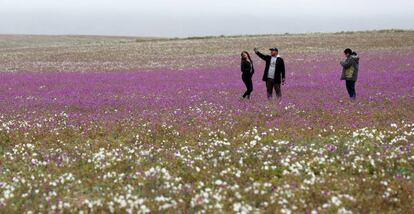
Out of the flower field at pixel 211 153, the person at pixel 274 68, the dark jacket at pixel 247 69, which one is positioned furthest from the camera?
the dark jacket at pixel 247 69

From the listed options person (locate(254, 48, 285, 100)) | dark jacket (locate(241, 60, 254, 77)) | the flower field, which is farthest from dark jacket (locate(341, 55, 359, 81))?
dark jacket (locate(241, 60, 254, 77))

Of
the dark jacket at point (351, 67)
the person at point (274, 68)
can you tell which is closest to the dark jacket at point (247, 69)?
the person at point (274, 68)

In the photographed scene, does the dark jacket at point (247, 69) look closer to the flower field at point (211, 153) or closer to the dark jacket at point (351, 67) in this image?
the flower field at point (211, 153)

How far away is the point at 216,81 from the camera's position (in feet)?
104

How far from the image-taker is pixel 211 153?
12.5 m

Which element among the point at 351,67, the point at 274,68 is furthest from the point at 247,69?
the point at 351,67

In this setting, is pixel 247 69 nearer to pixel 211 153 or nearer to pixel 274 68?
pixel 274 68

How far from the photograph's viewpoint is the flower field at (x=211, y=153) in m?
9.07

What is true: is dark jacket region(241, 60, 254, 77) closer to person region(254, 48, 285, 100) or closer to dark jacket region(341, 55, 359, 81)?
person region(254, 48, 285, 100)

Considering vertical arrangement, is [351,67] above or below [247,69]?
above

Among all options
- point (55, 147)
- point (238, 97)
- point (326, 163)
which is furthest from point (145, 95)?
point (326, 163)

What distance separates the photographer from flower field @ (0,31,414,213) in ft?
29.8

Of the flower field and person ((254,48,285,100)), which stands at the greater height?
person ((254,48,285,100))

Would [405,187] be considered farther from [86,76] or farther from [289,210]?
[86,76]
